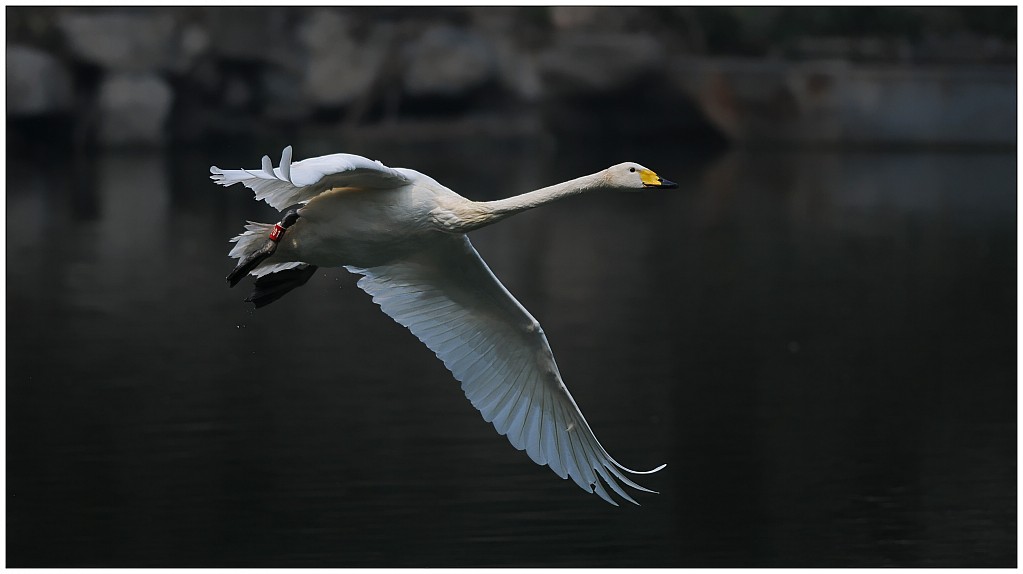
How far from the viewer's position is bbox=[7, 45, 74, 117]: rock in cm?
2589

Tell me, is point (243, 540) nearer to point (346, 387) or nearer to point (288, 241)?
point (288, 241)

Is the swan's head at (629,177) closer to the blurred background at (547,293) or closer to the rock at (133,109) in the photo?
the blurred background at (547,293)

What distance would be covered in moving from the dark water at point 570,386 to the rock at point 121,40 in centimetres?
625

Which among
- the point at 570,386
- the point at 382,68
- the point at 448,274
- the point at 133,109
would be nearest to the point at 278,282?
the point at 448,274

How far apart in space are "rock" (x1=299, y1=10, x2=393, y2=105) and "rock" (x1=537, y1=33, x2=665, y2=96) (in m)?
3.19

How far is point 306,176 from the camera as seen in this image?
5.50 meters

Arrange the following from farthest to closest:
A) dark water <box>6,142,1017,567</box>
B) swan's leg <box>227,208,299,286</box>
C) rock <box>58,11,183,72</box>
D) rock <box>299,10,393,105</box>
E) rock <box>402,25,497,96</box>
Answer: rock <box>299,10,393,105</box>
rock <box>402,25,497,96</box>
rock <box>58,11,183,72</box>
dark water <box>6,142,1017,567</box>
swan's leg <box>227,208,299,286</box>

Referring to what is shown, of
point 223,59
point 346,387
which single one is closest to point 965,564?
point 346,387

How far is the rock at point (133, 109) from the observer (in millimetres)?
26703

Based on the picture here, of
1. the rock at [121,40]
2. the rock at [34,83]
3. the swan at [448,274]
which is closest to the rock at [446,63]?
the rock at [121,40]

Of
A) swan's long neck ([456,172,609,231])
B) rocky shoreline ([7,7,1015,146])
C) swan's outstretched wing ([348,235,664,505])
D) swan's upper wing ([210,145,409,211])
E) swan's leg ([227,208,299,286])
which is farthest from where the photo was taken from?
rocky shoreline ([7,7,1015,146])

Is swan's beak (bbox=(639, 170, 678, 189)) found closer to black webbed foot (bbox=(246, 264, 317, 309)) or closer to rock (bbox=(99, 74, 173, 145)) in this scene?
black webbed foot (bbox=(246, 264, 317, 309))

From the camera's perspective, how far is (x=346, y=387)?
11.3 meters

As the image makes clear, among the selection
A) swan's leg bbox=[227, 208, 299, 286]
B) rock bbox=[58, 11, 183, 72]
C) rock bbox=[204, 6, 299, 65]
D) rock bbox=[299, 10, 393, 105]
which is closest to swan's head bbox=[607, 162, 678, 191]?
swan's leg bbox=[227, 208, 299, 286]
